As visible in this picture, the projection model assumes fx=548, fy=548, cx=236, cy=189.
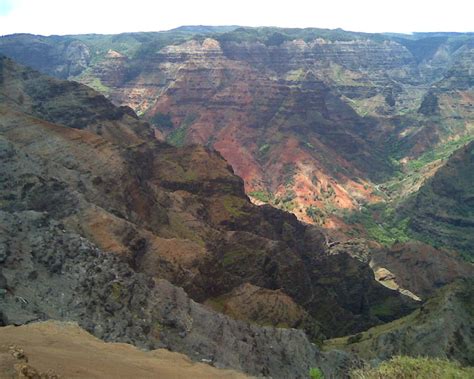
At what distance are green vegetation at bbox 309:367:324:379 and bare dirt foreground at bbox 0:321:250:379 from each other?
678 inches

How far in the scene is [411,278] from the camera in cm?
12581

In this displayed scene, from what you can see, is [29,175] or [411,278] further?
[411,278]

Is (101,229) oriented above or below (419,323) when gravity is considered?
above

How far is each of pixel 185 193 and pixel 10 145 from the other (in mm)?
40378

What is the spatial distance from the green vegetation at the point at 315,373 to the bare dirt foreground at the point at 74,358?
17226 mm

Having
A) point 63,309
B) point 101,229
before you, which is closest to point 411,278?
point 101,229

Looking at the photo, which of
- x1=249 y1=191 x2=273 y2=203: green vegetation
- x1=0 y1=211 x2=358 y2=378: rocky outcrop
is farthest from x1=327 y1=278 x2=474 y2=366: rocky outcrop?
x1=249 y1=191 x2=273 y2=203: green vegetation

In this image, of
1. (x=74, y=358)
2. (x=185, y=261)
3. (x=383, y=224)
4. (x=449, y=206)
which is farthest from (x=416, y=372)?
(x=449, y=206)

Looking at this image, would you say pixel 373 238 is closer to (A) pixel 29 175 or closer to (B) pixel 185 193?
(B) pixel 185 193

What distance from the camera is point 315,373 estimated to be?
5006cm

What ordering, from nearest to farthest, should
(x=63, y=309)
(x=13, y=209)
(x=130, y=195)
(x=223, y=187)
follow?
1. (x=63, y=309)
2. (x=13, y=209)
3. (x=130, y=195)
4. (x=223, y=187)

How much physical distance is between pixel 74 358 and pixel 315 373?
29.1 metres

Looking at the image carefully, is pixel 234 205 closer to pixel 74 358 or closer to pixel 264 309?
pixel 264 309

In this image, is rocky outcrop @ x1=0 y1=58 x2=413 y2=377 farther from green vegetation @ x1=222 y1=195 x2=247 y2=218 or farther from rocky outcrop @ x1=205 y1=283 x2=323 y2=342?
rocky outcrop @ x1=205 y1=283 x2=323 y2=342
